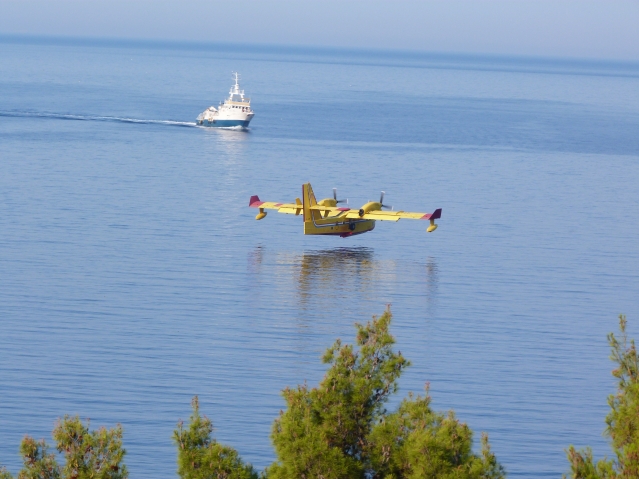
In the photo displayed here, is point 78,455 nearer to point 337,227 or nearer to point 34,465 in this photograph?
point 34,465

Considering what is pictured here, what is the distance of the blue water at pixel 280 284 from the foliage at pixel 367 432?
62.0ft

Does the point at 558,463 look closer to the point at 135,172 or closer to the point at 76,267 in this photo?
the point at 76,267

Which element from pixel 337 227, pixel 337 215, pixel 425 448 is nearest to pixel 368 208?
pixel 337 215

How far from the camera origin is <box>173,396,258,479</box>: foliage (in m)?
17.7

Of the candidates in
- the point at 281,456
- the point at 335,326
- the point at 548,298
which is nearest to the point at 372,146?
the point at 548,298

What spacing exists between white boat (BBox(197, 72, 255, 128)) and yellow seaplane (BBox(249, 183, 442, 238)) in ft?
236

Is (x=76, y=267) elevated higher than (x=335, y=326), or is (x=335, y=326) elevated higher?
(x=76, y=267)

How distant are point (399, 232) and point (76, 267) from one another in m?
27.6

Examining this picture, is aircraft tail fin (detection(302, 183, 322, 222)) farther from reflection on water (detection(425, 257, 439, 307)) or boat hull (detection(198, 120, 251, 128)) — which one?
boat hull (detection(198, 120, 251, 128))

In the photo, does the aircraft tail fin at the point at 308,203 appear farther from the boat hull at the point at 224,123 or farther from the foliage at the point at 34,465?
the boat hull at the point at 224,123

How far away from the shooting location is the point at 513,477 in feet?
119

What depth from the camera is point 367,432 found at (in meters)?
17.9

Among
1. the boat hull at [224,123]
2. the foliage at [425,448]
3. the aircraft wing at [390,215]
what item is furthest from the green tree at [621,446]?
the boat hull at [224,123]

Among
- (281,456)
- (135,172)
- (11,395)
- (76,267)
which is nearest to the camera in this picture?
(281,456)
